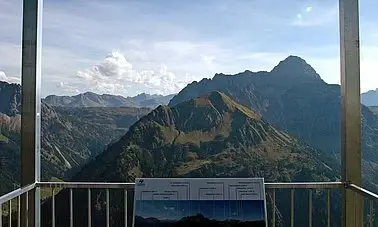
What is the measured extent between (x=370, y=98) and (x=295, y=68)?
27.1 inches

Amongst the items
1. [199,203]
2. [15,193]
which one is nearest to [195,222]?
[199,203]

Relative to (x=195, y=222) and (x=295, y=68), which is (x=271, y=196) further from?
(x=295, y=68)

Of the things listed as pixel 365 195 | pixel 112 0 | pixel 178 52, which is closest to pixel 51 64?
pixel 112 0

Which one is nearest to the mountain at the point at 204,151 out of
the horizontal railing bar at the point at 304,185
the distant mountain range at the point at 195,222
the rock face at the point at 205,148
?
the rock face at the point at 205,148

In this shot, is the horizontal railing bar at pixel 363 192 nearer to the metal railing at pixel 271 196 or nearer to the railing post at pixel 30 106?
the metal railing at pixel 271 196

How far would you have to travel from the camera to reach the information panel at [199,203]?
9.02 ft

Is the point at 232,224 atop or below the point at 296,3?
below

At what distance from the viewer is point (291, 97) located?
11.5 ft

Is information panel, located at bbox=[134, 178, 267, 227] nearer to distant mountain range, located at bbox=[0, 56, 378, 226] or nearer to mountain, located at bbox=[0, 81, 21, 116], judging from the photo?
distant mountain range, located at bbox=[0, 56, 378, 226]

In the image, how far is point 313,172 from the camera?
3.29 m

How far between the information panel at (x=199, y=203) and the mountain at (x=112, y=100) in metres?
0.87

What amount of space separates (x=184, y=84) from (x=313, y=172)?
1241mm

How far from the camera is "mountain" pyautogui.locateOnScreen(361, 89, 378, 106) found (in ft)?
9.70

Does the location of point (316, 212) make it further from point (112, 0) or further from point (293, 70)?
point (112, 0)
